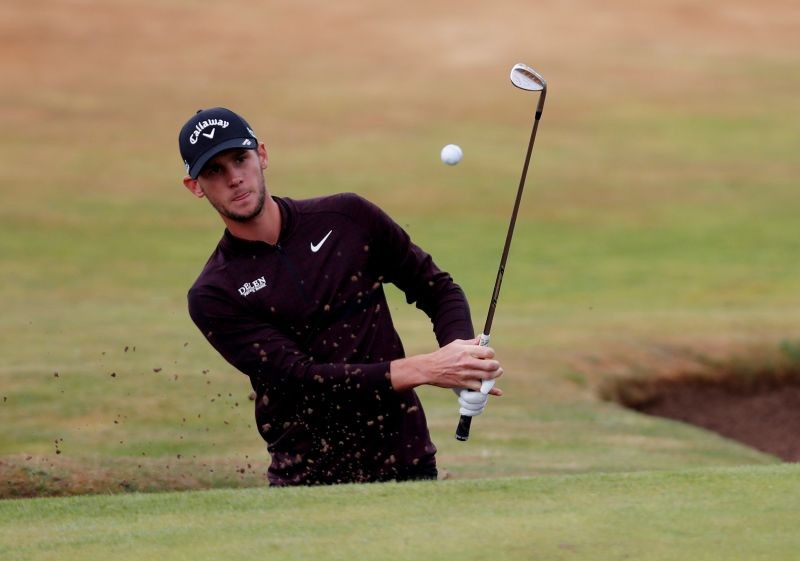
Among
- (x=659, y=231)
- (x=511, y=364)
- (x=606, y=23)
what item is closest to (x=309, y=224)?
(x=511, y=364)

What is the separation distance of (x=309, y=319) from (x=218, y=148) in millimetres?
717

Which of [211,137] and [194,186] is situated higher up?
[211,137]

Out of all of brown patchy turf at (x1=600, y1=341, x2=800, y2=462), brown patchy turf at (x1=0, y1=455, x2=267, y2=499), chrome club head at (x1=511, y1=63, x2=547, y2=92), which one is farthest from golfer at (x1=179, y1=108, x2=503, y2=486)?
brown patchy turf at (x1=600, y1=341, x2=800, y2=462)

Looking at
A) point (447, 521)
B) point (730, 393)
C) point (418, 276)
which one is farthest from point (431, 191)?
point (447, 521)

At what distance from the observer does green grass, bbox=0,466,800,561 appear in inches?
158

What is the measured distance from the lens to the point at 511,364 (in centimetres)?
1222

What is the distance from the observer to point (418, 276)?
566 centimetres

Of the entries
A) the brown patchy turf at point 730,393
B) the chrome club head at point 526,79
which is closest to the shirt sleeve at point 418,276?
the chrome club head at point 526,79

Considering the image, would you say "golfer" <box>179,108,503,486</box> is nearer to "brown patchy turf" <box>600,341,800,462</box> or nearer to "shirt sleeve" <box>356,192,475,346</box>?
"shirt sleeve" <box>356,192,475,346</box>

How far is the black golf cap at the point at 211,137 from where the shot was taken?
5.24 m

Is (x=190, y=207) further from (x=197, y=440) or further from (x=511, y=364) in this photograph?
(x=197, y=440)

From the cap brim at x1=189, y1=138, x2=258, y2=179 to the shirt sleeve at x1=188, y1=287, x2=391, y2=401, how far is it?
45cm

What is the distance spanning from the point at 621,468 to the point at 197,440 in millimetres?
2995

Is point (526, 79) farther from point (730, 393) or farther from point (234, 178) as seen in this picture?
point (730, 393)
